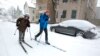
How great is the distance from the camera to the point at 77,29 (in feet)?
57.6

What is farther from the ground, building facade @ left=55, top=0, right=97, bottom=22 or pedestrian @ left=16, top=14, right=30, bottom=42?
pedestrian @ left=16, top=14, right=30, bottom=42

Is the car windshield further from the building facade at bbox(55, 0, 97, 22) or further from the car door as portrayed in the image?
the building facade at bbox(55, 0, 97, 22)

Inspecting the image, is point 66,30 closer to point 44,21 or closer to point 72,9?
point 44,21

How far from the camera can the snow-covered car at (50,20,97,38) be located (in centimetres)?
1695

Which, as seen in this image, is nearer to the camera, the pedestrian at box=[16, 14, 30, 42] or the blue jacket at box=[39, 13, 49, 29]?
the pedestrian at box=[16, 14, 30, 42]

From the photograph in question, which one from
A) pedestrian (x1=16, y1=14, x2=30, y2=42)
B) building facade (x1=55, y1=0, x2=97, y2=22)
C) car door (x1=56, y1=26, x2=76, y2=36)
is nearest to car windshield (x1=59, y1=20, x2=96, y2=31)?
car door (x1=56, y1=26, x2=76, y2=36)

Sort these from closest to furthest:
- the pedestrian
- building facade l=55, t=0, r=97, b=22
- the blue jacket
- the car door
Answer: the pedestrian < the blue jacket < the car door < building facade l=55, t=0, r=97, b=22

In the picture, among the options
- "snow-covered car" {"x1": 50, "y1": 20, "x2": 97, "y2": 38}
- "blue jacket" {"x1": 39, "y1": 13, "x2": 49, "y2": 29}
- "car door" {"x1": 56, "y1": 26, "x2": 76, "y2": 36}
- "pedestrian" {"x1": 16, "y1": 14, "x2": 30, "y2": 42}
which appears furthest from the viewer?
"car door" {"x1": 56, "y1": 26, "x2": 76, "y2": 36}

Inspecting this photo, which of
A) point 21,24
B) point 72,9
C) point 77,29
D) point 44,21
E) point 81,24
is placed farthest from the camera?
point 72,9

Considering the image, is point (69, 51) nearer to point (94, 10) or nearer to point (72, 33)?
point (72, 33)

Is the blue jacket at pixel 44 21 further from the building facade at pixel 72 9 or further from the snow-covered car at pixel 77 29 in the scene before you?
the building facade at pixel 72 9

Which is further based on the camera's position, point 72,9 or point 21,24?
point 72,9

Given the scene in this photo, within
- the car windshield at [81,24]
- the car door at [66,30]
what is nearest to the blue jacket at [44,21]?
the car door at [66,30]

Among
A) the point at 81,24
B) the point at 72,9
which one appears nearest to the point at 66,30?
the point at 81,24
